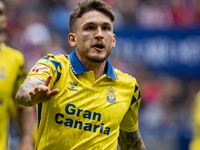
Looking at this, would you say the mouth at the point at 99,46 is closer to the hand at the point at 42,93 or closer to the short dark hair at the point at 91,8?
the short dark hair at the point at 91,8

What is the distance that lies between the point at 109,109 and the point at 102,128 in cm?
19

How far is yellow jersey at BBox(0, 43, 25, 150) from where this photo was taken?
5.40m

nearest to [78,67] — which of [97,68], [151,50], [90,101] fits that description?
[97,68]

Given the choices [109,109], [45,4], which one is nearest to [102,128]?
[109,109]

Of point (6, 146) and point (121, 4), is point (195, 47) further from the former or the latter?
point (6, 146)

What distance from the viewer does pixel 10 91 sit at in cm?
546

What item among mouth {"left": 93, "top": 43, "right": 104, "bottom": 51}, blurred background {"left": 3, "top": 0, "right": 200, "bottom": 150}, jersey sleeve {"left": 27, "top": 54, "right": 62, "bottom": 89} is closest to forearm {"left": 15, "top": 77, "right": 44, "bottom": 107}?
jersey sleeve {"left": 27, "top": 54, "right": 62, "bottom": 89}

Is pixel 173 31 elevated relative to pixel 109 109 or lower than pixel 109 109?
elevated

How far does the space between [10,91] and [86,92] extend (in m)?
1.76

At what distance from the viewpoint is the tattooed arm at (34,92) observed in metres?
3.18

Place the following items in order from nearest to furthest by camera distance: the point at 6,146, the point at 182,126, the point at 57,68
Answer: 1. the point at 57,68
2. the point at 6,146
3. the point at 182,126

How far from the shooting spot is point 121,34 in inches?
456

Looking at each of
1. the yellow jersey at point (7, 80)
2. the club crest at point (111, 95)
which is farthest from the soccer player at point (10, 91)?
the club crest at point (111, 95)

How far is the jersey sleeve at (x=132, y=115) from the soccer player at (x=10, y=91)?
62.3 inches
